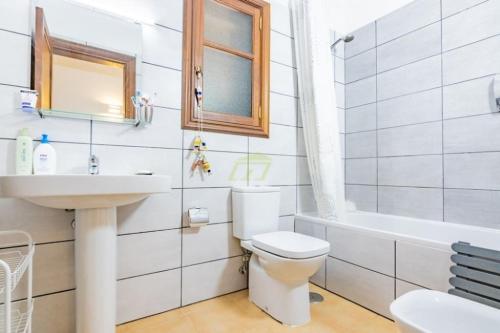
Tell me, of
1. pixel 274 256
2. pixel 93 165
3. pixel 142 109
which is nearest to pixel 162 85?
pixel 142 109

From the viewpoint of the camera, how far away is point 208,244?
1.76 metres

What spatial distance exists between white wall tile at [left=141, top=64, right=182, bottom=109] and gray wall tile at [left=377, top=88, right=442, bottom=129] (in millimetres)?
1700

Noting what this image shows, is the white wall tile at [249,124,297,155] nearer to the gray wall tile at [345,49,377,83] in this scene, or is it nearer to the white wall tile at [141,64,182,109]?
the white wall tile at [141,64,182,109]

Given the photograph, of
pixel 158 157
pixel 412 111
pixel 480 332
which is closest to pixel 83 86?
pixel 158 157

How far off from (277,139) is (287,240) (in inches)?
33.5

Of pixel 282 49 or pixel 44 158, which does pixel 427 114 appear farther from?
pixel 44 158

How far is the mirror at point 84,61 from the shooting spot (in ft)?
4.30

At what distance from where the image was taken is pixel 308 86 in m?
2.06

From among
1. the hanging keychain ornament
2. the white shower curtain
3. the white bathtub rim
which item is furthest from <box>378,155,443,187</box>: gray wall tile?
the hanging keychain ornament

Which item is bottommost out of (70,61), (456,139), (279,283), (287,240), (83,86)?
(279,283)

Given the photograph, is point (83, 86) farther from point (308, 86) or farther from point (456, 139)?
point (456, 139)

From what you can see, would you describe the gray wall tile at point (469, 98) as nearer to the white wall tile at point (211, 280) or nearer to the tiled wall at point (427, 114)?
the tiled wall at point (427, 114)

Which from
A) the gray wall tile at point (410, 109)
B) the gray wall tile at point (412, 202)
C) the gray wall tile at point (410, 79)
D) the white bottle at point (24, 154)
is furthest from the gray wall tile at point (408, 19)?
the white bottle at point (24, 154)

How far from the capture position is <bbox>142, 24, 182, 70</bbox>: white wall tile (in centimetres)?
156
